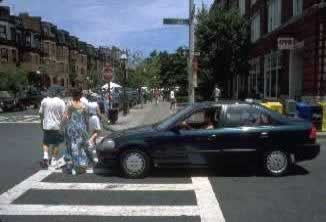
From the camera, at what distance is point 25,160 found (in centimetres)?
1395

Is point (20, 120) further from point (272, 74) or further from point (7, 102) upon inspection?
point (7, 102)

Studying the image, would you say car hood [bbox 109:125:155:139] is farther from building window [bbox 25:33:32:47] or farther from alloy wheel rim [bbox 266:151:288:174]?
building window [bbox 25:33:32:47]

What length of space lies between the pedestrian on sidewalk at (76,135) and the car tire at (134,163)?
1.06 meters

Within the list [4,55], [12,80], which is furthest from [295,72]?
[4,55]

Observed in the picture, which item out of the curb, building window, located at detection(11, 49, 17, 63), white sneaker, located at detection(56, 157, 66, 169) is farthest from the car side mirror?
building window, located at detection(11, 49, 17, 63)

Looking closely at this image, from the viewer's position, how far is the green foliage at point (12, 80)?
204 ft

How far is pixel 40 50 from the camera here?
87062mm

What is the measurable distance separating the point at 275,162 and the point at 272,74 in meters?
23.4

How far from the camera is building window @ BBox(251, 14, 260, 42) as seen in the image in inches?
1562

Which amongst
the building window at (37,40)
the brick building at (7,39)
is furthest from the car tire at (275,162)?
the building window at (37,40)

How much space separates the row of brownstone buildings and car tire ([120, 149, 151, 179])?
181 feet

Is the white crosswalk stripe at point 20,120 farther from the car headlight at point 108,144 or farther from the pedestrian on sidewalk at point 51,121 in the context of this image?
the car headlight at point 108,144

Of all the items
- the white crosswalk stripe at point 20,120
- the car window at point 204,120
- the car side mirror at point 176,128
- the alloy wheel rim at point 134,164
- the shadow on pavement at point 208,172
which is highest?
the car window at point 204,120

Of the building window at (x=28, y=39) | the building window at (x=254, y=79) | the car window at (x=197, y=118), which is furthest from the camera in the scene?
the building window at (x=28, y=39)
